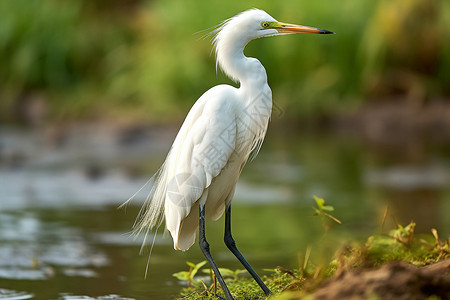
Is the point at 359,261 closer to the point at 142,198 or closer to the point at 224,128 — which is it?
the point at 224,128

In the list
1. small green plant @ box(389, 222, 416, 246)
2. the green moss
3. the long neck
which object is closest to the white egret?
the long neck

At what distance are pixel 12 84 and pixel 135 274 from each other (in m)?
13.7

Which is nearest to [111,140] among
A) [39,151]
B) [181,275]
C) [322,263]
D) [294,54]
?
[39,151]

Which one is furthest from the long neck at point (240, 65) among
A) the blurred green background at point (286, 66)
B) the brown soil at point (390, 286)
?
the blurred green background at point (286, 66)

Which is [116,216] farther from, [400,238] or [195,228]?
[400,238]

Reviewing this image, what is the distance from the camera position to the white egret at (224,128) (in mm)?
4496

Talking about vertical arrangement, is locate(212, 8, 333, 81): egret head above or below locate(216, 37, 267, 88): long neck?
above

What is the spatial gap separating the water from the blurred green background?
1311 mm

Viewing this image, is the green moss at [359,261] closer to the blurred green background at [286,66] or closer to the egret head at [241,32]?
the egret head at [241,32]

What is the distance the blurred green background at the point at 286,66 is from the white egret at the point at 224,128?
10966mm

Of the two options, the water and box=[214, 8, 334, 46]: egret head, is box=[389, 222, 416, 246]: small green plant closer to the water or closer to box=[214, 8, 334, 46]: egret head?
the water

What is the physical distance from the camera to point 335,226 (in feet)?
26.2

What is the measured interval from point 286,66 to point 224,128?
1227 centimetres

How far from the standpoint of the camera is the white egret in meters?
4.50
